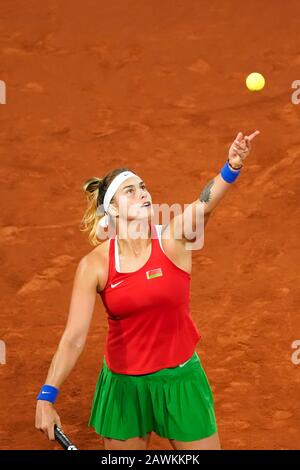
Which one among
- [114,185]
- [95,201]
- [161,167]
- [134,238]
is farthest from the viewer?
[161,167]

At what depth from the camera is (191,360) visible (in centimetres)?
556

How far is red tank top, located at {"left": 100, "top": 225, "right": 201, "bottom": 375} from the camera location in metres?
5.37

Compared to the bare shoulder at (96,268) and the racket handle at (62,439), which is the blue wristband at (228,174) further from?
the racket handle at (62,439)

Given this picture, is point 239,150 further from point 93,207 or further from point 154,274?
point 93,207

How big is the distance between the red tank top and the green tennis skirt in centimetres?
6

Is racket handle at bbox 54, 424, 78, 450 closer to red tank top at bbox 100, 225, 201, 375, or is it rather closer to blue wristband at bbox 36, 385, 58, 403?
blue wristband at bbox 36, 385, 58, 403

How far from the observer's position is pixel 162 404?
5.51 meters

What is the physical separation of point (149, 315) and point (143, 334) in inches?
4.5

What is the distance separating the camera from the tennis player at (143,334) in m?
5.37

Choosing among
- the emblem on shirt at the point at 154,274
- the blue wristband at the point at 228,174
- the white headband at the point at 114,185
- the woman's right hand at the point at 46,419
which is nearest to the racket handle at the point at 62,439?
the woman's right hand at the point at 46,419

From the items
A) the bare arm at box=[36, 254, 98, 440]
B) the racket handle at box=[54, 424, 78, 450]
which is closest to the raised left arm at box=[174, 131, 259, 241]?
the bare arm at box=[36, 254, 98, 440]

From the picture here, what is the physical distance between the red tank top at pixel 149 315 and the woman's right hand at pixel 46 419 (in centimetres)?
43

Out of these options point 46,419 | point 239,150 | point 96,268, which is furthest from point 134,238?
point 46,419

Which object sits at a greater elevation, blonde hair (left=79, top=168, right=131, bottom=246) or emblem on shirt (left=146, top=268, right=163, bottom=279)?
blonde hair (left=79, top=168, right=131, bottom=246)
